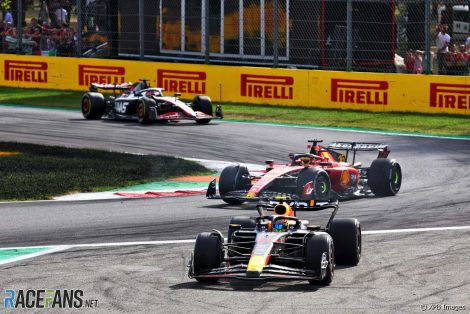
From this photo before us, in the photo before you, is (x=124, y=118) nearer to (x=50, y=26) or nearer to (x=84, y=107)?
(x=84, y=107)

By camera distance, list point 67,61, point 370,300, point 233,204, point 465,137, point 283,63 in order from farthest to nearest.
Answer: point 67,61 < point 283,63 < point 465,137 < point 233,204 < point 370,300

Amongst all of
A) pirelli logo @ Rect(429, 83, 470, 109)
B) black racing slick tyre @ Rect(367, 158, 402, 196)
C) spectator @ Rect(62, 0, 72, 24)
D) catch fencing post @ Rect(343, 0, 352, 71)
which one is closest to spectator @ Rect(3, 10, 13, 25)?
spectator @ Rect(62, 0, 72, 24)

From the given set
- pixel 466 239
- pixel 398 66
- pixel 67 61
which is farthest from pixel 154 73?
→ pixel 466 239

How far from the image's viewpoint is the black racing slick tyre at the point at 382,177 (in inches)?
714

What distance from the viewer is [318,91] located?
102 feet

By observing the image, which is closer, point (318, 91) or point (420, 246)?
point (420, 246)

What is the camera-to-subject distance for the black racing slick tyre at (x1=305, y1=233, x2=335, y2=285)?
11.5 meters

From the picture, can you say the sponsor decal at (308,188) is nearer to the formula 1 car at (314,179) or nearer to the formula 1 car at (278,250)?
the formula 1 car at (314,179)

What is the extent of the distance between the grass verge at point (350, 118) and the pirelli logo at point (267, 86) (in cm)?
44

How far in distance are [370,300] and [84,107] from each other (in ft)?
66.4

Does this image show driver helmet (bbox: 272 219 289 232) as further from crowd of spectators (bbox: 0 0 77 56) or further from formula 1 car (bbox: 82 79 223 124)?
crowd of spectators (bbox: 0 0 77 56)

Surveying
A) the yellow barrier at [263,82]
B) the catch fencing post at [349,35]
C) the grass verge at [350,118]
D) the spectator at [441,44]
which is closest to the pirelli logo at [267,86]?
the yellow barrier at [263,82]

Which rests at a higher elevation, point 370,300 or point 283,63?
point 283,63

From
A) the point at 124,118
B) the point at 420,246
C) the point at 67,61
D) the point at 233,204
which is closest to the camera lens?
the point at 420,246
